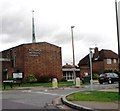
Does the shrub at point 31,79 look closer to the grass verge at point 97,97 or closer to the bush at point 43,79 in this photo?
the bush at point 43,79

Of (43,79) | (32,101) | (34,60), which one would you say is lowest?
(32,101)

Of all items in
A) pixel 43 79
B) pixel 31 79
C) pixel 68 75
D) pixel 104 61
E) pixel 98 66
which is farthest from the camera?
pixel 98 66

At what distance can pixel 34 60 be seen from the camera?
48.5 meters

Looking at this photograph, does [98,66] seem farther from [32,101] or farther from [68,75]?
[32,101]

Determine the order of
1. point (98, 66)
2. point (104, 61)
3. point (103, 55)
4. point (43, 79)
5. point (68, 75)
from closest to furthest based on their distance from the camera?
point (43, 79) → point (68, 75) → point (104, 61) → point (103, 55) → point (98, 66)

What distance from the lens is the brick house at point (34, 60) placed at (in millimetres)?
47688

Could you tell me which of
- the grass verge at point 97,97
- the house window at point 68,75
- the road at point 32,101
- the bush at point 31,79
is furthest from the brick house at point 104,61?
the grass verge at point 97,97

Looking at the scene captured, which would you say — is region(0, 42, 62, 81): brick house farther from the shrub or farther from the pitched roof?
the pitched roof

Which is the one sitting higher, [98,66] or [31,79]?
[98,66]

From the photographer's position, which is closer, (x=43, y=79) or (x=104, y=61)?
(x=43, y=79)

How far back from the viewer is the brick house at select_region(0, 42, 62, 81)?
47688 mm

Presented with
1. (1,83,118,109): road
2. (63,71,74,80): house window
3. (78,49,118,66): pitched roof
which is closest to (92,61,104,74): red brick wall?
(78,49,118,66): pitched roof

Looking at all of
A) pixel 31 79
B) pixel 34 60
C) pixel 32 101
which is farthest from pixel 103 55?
pixel 32 101

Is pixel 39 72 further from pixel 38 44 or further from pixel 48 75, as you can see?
pixel 38 44
